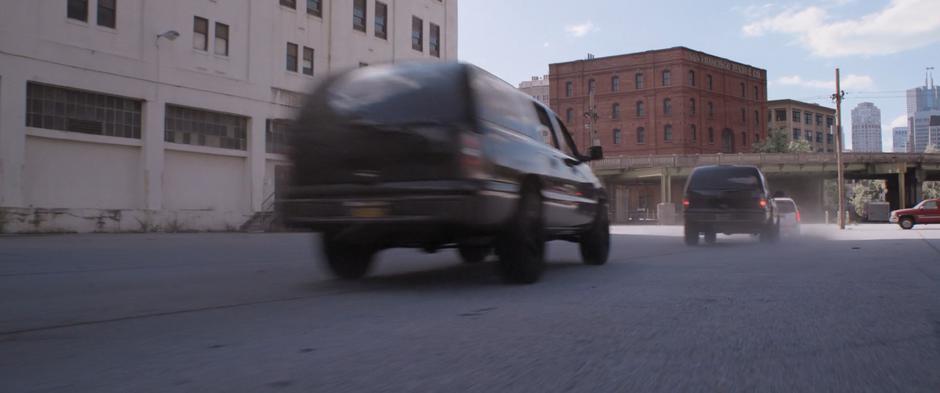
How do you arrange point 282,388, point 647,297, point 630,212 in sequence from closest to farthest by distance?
point 282,388, point 647,297, point 630,212

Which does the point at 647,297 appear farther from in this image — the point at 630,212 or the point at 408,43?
the point at 630,212

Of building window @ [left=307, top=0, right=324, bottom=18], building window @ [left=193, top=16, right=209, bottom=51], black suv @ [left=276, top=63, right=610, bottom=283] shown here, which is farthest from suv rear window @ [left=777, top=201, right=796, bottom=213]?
building window @ [left=193, top=16, right=209, bottom=51]

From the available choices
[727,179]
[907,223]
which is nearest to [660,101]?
[907,223]

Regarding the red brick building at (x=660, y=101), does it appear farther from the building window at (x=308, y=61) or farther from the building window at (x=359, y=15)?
the building window at (x=308, y=61)

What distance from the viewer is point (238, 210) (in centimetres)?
2591

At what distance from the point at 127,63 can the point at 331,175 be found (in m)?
18.9

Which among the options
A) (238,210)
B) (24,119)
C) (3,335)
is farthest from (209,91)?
(3,335)

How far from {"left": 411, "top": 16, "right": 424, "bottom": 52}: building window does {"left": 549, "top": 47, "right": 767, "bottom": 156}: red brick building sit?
40.9m

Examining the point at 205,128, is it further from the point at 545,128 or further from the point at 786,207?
the point at 786,207

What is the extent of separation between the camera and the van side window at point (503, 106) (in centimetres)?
596

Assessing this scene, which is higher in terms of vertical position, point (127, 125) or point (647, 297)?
point (127, 125)

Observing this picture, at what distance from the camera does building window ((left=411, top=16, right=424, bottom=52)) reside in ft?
113

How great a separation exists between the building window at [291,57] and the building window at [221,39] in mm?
3072

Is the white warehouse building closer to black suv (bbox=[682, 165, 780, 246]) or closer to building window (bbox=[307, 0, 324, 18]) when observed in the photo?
building window (bbox=[307, 0, 324, 18])
